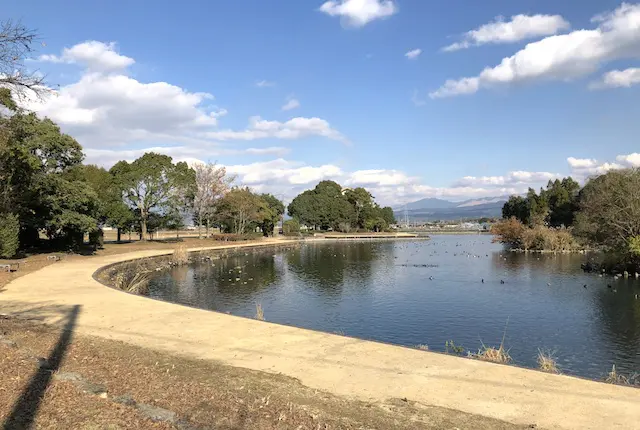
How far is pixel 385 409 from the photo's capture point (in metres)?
5.28

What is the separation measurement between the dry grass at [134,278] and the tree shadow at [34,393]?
43.9ft

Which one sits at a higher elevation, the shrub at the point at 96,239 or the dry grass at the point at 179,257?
the shrub at the point at 96,239

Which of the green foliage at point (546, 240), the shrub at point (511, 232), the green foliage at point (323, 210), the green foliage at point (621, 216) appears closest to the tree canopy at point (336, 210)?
the green foliage at point (323, 210)

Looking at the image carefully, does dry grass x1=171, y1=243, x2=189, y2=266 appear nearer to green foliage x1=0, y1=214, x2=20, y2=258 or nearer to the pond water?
the pond water

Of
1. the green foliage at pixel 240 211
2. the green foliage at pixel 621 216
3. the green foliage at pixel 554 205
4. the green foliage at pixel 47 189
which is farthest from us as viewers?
the green foliage at pixel 554 205

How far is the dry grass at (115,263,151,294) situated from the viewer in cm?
2087

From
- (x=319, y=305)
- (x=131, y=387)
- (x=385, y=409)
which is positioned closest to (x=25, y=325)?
(x=131, y=387)

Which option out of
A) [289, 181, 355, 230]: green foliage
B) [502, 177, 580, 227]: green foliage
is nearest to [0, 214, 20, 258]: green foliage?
[502, 177, 580, 227]: green foliage

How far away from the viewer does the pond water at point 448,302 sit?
13136mm

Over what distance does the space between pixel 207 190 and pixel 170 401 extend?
48.9 metres

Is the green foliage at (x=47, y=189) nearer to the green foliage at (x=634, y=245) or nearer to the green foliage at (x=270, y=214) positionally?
the green foliage at (x=270, y=214)

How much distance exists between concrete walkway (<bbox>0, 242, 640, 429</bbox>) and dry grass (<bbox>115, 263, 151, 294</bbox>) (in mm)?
8804

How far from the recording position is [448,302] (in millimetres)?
19312

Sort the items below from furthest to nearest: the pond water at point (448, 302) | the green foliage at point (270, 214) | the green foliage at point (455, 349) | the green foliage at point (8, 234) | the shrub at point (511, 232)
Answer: the green foliage at point (270, 214)
the shrub at point (511, 232)
the green foliage at point (8, 234)
the pond water at point (448, 302)
the green foliage at point (455, 349)
